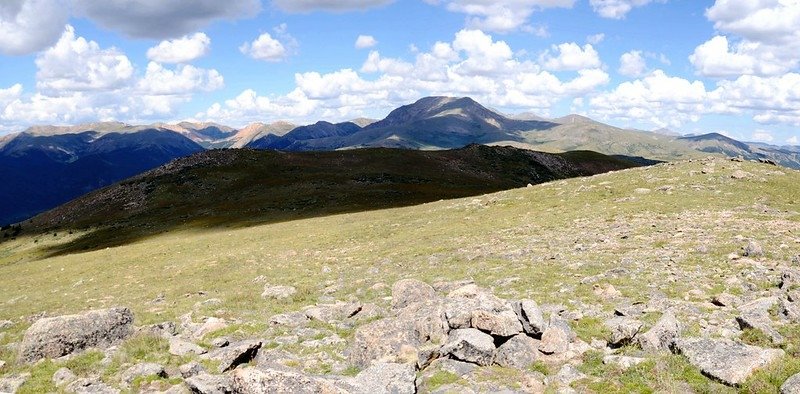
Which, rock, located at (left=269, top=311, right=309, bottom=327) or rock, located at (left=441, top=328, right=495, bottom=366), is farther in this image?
rock, located at (left=269, top=311, right=309, bottom=327)

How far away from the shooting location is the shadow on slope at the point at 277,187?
75625 millimetres

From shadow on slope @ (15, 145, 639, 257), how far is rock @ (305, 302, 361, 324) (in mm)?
47766

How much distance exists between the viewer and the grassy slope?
2144 cm

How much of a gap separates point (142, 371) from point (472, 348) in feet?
35.3

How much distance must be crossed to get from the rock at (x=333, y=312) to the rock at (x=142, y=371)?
6551mm

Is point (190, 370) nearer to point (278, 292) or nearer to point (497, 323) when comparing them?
point (497, 323)

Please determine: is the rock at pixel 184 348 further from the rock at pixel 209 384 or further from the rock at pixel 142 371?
the rock at pixel 209 384

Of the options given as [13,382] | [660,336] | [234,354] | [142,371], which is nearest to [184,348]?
[142,371]

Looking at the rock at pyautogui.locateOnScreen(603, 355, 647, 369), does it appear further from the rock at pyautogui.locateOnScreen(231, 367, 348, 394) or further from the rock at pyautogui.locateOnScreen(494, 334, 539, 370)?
the rock at pyautogui.locateOnScreen(231, 367, 348, 394)

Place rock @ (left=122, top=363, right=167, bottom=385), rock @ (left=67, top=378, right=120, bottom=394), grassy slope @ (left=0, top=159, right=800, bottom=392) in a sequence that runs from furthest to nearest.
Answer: grassy slope @ (left=0, top=159, right=800, bottom=392)
rock @ (left=122, top=363, right=167, bottom=385)
rock @ (left=67, top=378, right=120, bottom=394)

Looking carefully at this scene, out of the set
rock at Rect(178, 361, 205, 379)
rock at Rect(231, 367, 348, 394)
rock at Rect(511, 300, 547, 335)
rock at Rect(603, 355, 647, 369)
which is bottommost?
rock at Rect(603, 355, 647, 369)

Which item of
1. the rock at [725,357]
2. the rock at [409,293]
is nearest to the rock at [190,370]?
the rock at [409,293]

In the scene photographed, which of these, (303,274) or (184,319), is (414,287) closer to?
(184,319)

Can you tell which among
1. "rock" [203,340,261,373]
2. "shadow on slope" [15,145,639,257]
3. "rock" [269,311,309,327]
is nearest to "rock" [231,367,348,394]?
"rock" [203,340,261,373]
